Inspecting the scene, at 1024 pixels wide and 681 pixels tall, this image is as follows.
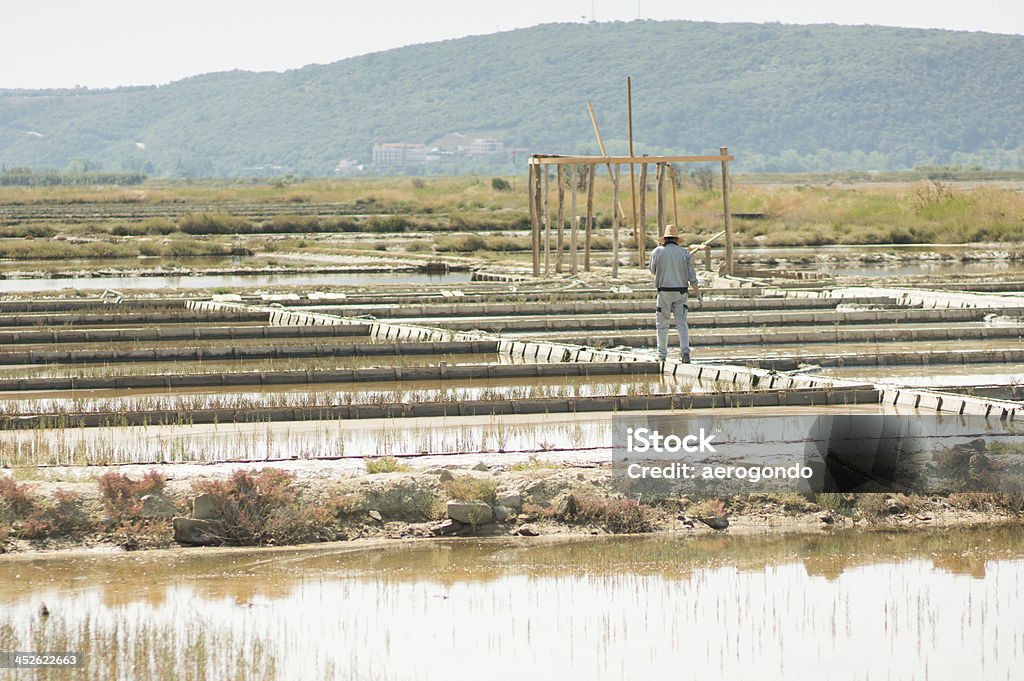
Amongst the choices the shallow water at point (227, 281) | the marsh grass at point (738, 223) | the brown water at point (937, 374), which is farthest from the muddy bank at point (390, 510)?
the marsh grass at point (738, 223)

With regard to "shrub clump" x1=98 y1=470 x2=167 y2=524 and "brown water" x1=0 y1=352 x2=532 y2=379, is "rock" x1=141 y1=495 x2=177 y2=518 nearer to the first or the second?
"shrub clump" x1=98 y1=470 x2=167 y2=524

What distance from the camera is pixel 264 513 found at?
8.14 meters

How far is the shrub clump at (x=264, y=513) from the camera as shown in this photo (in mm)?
8062

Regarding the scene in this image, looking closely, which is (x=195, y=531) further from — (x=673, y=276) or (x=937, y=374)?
(x=937, y=374)

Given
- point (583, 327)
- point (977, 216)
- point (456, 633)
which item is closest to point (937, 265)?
point (977, 216)

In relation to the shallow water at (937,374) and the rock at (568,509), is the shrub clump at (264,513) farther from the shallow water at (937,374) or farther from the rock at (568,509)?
the shallow water at (937,374)

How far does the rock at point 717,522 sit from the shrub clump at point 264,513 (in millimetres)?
2062

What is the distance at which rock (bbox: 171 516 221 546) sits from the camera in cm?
803

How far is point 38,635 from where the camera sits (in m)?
6.34

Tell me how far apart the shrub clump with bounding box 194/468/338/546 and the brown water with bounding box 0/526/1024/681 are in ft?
0.54

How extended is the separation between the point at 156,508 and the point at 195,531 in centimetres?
33

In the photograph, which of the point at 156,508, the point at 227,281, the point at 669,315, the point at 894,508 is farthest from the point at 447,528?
the point at 227,281

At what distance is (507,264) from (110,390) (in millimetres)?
14502

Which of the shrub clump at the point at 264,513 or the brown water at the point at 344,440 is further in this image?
the brown water at the point at 344,440
